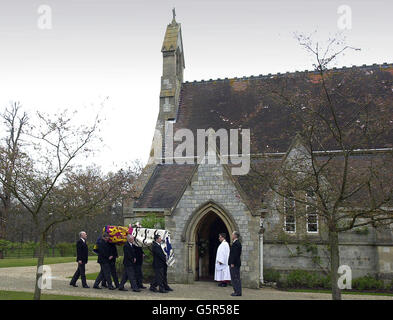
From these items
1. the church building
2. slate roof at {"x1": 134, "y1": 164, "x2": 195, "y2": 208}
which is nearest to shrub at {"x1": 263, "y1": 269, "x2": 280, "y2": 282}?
the church building

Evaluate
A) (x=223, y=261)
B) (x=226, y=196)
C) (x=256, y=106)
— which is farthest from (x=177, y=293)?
(x=256, y=106)

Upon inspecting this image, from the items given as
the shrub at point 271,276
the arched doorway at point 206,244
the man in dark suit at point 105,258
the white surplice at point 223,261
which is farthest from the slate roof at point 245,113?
the man in dark suit at point 105,258

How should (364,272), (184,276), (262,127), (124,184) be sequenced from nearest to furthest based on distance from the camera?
(124,184) < (184,276) < (364,272) < (262,127)

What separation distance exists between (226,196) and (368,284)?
708cm

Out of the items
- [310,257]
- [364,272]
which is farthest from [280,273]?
[364,272]

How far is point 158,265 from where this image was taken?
1384cm

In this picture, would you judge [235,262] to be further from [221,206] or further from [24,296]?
[24,296]

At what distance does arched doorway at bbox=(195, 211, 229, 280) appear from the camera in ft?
59.5

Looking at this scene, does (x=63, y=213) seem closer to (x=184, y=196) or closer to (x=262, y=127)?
(x=184, y=196)

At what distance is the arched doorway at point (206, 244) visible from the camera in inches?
714

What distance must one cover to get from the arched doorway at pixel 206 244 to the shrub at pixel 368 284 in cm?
586

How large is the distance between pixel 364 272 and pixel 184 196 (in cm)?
861

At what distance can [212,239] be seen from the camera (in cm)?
2048

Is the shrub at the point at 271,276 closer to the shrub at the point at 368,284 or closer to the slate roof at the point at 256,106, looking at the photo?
the shrub at the point at 368,284
